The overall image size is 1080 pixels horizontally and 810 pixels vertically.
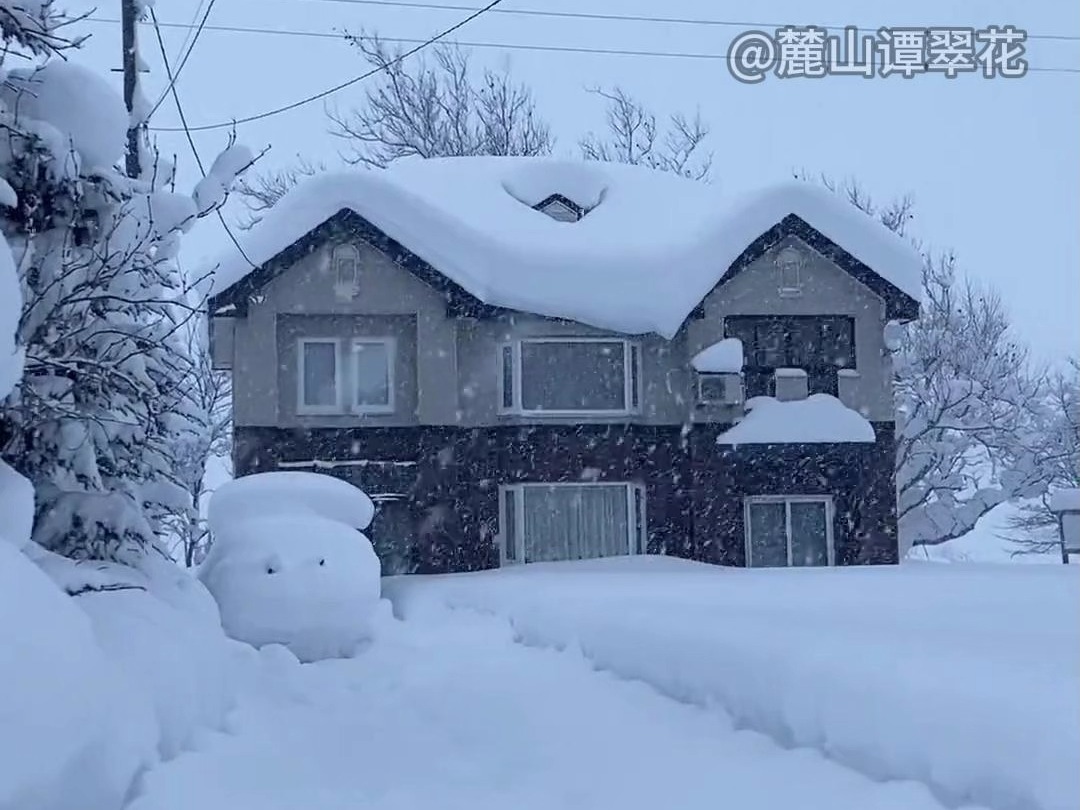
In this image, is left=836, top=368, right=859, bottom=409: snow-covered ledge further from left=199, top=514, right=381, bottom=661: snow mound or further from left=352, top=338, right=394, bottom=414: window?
left=199, top=514, right=381, bottom=661: snow mound

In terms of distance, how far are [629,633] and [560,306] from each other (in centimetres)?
1322

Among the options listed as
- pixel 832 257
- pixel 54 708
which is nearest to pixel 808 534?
pixel 832 257

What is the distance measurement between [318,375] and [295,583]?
9866 mm

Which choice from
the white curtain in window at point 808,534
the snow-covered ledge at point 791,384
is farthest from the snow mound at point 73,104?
the white curtain in window at point 808,534

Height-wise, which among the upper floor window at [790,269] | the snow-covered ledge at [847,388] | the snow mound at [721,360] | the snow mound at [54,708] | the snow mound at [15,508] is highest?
the upper floor window at [790,269]

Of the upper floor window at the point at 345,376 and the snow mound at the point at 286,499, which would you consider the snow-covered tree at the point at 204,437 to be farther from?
the snow mound at the point at 286,499

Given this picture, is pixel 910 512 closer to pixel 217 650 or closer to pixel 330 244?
pixel 330 244

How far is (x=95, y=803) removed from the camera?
4324mm

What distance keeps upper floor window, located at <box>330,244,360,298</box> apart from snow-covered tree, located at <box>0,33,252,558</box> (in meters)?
12.6

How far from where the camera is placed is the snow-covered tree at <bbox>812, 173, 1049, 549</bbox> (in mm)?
31797

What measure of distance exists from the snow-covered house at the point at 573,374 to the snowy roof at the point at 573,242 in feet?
0.17

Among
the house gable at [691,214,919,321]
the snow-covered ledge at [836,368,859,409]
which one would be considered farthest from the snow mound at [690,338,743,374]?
the snow-covered ledge at [836,368,859,409]

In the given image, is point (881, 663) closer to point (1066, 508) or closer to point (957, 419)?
point (1066, 508)

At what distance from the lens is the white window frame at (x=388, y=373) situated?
2122cm
